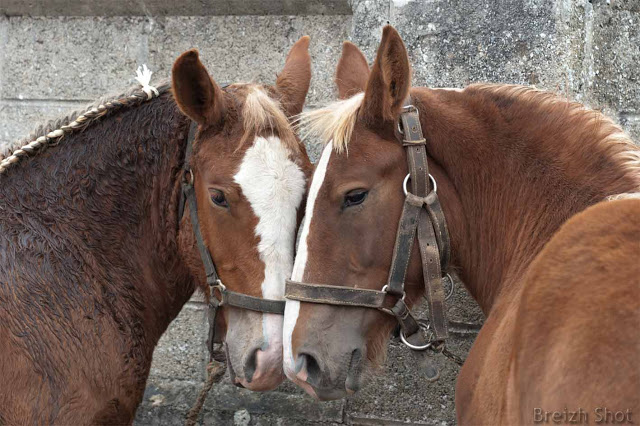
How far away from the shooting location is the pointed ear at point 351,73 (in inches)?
97.2

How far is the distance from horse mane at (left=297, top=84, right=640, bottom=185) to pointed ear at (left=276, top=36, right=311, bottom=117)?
0.33 meters

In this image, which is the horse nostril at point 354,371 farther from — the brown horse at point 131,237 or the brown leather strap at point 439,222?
the brown leather strap at point 439,222

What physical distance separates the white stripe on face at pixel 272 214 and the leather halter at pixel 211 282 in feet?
0.11

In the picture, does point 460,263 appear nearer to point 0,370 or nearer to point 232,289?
point 232,289

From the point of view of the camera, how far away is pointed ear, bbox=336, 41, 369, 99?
97.2 inches

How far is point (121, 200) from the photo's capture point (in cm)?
239

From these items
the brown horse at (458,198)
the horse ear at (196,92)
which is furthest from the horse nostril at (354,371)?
the horse ear at (196,92)

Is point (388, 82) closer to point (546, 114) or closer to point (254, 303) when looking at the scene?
point (546, 114)

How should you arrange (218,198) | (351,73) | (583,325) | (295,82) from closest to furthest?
(583,325) → (218,198) → (351,73) → (295,82)

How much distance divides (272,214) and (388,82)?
605 mm

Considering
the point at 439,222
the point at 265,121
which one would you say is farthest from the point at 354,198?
the point at 265,121

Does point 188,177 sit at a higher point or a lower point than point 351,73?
lower

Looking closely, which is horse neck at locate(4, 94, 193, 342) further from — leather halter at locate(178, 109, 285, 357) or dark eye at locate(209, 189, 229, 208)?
dark eye at locate(209, 189, 229, 208)

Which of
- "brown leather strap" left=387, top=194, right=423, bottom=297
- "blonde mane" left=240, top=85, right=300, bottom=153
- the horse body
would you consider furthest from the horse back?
the horse body
